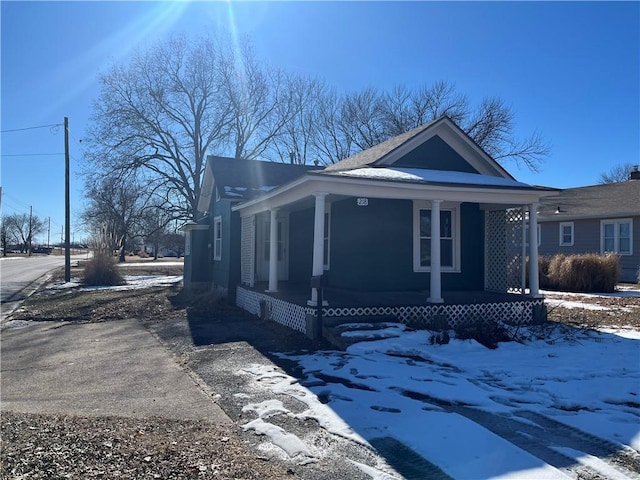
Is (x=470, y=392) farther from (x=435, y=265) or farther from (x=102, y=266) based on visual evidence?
(x=102, y=266)

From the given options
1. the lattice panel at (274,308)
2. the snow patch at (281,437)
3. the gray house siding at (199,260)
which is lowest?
the snow patch at (281,437)

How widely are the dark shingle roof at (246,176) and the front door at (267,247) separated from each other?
3.38ft

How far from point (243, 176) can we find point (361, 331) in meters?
10.3

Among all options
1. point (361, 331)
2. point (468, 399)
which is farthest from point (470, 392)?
point (361, 331)

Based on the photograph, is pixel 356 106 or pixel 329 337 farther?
pixel 356 106

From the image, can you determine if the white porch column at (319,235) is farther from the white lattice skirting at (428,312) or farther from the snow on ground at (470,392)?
the snow on ground at (470,392)

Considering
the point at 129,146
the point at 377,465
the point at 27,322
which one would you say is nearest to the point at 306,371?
the point at 377,465

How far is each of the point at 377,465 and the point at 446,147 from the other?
10.0 m

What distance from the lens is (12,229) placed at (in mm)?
102375

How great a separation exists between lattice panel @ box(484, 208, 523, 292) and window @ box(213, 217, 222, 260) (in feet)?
28.7

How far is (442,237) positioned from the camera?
39.7 feet

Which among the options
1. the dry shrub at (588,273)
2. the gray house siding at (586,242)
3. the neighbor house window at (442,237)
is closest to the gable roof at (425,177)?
the neighbor house window at (442,237)

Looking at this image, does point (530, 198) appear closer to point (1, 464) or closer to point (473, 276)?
point (473, 276)

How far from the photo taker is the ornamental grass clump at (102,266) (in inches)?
875
